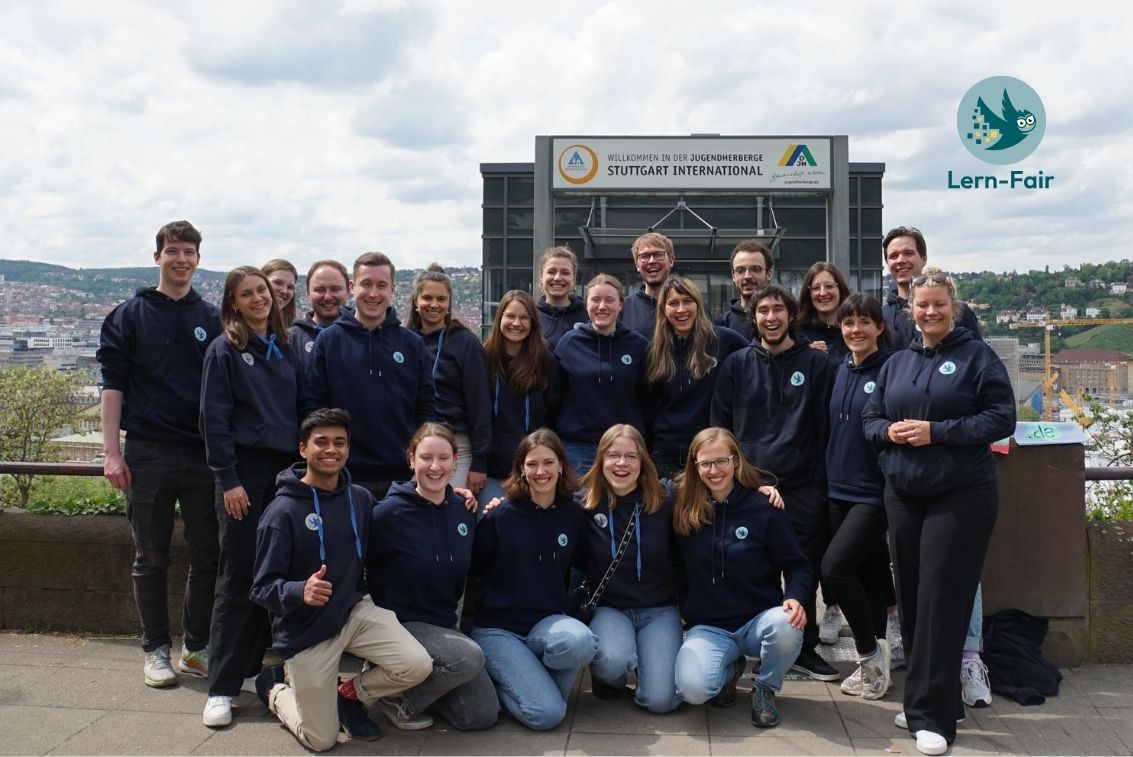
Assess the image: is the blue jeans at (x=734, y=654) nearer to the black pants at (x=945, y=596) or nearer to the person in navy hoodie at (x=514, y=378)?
the black pants at (x=945, y=596)

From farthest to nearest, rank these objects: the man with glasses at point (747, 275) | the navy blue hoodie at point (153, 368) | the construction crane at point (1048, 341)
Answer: the construction crane at point (1048, 341) → the man with glasses at point (747, 275) → the navy blue hoodie at point (153, 368)

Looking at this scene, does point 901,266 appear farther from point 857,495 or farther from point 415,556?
point 415,556

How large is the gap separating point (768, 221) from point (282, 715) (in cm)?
2027

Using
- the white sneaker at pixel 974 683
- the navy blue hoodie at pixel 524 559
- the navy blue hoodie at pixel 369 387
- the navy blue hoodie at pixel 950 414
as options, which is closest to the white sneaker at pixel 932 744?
the white sneaker at pixel 974 683

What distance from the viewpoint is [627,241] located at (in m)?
23.0

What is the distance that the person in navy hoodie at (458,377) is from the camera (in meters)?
5.27

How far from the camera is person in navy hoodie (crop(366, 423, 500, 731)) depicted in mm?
4516

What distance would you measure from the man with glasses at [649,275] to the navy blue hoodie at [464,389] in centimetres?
100

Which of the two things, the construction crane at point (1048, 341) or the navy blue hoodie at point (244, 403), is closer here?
the navy blue hoodie at point (244, 403)

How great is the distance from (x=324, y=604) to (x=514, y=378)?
5.47 ft

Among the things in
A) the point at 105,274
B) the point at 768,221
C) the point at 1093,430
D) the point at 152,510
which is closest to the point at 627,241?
the point at 768,221

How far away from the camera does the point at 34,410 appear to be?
9445 mm

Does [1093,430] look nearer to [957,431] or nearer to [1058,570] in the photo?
[1058,570]

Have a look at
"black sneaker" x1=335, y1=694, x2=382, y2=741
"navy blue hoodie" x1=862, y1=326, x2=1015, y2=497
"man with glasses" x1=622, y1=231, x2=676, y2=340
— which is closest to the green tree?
"black sneaker" x1=335, y1=694, x2=382, y2=741
